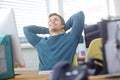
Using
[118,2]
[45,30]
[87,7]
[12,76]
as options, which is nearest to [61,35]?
[45,30]

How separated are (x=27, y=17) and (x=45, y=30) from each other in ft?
3.73

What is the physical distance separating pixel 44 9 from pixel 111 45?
2798 mm

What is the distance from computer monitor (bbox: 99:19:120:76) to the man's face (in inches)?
40.8

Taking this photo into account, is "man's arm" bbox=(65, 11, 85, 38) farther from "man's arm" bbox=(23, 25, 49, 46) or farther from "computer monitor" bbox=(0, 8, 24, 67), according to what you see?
"computer monitor" bbox=(0, 8, 24, 67)

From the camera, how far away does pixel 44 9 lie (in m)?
3.76

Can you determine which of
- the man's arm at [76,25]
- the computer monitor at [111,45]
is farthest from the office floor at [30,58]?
the computer monitor at [111,45]

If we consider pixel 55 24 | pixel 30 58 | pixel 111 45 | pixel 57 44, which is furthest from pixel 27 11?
pixel 111 45

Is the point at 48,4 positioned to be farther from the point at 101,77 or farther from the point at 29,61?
the point at 101,77

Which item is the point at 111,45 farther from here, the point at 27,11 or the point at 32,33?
the point at 27,11

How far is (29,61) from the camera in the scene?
3332 mm

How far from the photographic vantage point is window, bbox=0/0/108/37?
11.1ft

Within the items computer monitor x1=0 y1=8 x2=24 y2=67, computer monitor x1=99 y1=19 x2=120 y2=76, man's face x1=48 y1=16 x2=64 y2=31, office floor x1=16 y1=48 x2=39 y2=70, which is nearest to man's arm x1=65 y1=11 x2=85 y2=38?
man's face x1=48 y1=16 x2=64 y2=31

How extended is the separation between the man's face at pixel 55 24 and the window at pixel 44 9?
1297mm

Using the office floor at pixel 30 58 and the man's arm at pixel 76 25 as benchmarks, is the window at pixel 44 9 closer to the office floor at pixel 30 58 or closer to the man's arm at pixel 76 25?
the office floor at pixel 30 58
